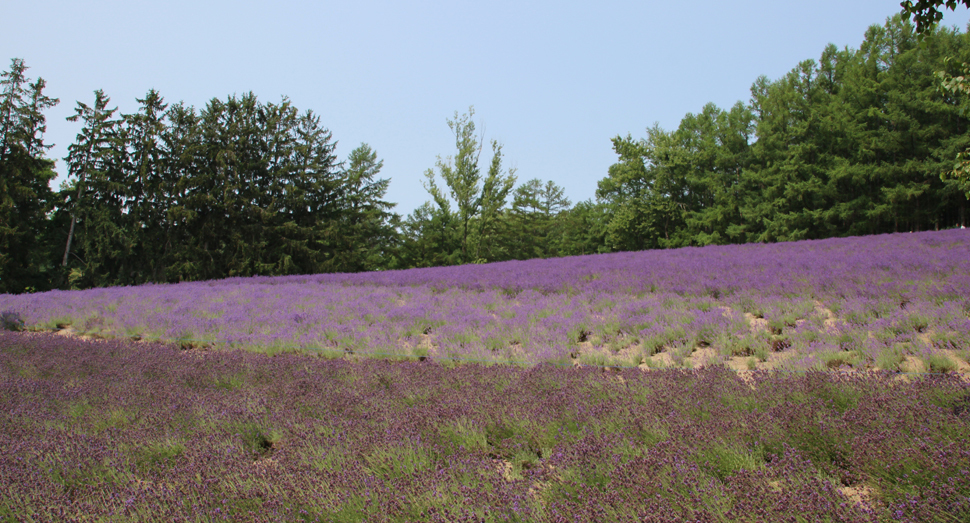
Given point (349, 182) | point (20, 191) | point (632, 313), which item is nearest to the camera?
point (632, 313)

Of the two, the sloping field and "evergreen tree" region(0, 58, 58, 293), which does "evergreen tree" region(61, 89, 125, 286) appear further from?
the sloping field

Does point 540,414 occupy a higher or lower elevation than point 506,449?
higher

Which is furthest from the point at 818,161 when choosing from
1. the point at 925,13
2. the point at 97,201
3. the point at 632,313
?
the point at 97,201

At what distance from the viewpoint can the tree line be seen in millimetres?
24422

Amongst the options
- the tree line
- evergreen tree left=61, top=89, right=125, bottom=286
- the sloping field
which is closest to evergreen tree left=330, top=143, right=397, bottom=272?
the tree line

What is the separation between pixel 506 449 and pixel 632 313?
14.2 ft

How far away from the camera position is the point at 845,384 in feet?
11.3

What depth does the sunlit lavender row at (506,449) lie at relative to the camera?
2.26m

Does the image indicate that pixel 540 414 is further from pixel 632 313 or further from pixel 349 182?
pixel 349 182

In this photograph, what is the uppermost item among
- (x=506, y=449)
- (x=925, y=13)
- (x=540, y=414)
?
(x=925, y=13)

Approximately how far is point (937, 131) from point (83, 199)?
145 ft

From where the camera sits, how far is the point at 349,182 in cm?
3506

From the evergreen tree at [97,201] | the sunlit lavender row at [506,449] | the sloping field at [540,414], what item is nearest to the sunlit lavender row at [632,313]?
the sloping field at [540,414]

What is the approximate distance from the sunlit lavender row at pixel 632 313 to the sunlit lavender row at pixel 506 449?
1083mm
